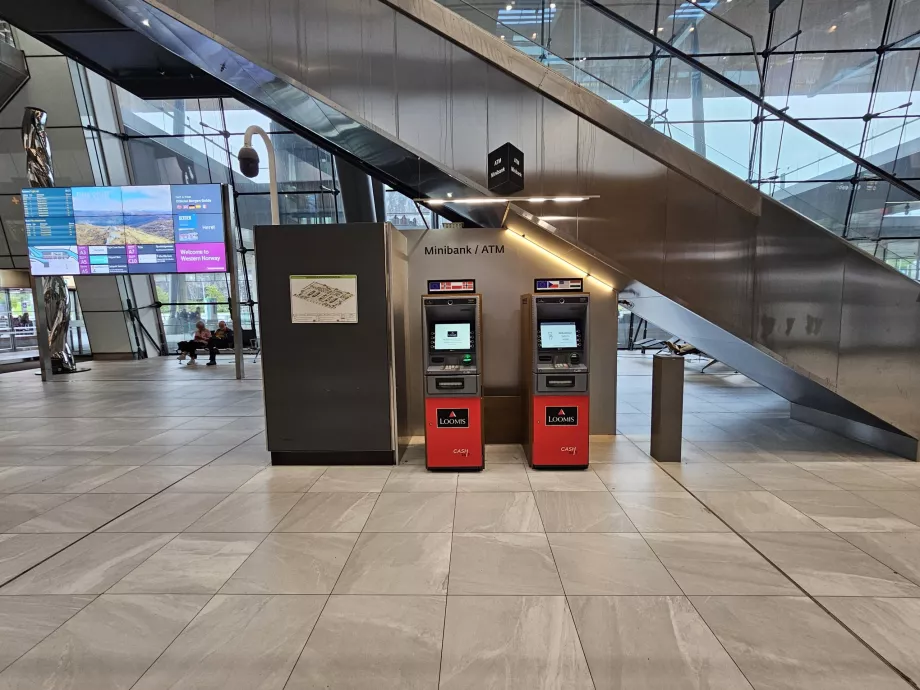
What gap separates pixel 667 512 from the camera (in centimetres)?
313

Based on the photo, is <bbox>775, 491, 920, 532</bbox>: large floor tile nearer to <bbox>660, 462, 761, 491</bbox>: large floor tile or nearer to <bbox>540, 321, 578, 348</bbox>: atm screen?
<bbox>660, 462, 761, 491</bbox>: large floor tile

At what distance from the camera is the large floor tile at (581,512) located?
290cm

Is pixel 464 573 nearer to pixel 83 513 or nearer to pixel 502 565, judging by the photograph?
pixel 502 565

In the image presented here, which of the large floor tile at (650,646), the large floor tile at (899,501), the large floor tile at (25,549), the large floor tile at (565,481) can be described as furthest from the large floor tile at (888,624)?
the large floor tile at (25,549)

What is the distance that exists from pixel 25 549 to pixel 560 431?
3.99 metres

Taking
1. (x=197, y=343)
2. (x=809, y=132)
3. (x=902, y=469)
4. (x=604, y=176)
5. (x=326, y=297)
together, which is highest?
(x=809, y=132)

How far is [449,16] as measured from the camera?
4.39 m

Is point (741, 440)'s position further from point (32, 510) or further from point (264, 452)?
point (32, 510)

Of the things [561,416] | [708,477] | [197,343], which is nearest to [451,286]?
[561,416]

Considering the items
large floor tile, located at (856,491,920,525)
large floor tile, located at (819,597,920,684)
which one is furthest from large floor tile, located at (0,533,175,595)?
large floor tile, located at (856,491,920,525)

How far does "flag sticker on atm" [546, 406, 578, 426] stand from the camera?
3932mm

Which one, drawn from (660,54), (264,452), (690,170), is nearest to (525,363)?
(690,170)

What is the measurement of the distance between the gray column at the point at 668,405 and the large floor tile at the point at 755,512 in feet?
2.32

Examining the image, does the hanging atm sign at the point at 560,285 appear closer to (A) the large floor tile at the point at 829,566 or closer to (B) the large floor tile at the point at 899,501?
(A) the large floor tile at the point at 829,566
